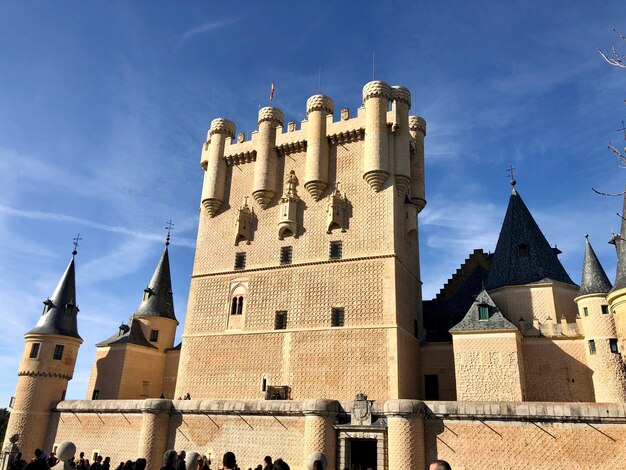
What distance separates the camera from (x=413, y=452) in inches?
677

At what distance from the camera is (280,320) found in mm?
25234

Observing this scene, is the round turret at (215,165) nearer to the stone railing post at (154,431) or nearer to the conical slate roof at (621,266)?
the stone railing post at (154,431)

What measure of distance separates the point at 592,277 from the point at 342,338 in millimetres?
11670

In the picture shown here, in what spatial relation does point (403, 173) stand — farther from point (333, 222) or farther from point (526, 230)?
point (526, 230)

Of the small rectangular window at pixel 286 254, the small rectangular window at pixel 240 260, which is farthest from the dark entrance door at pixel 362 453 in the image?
the small rectangular window at pixel 240 260

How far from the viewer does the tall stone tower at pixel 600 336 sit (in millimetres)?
20539

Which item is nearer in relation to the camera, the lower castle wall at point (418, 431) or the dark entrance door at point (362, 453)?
the lower castle wall at point (418, 431)

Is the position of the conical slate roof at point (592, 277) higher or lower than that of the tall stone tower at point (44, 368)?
higher

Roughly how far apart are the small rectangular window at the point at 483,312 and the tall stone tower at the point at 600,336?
4035mm

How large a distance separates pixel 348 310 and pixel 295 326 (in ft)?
9.14

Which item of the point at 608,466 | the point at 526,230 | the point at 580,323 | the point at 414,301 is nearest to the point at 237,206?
the point at 414,301

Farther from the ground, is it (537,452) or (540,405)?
Answer: (540,405)

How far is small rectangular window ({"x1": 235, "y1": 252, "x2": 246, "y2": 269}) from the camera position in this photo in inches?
1072

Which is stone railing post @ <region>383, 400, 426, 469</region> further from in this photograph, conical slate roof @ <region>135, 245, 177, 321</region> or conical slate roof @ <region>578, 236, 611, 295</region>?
conical slate roof @ <region>135, 245, 177, 321</region>
